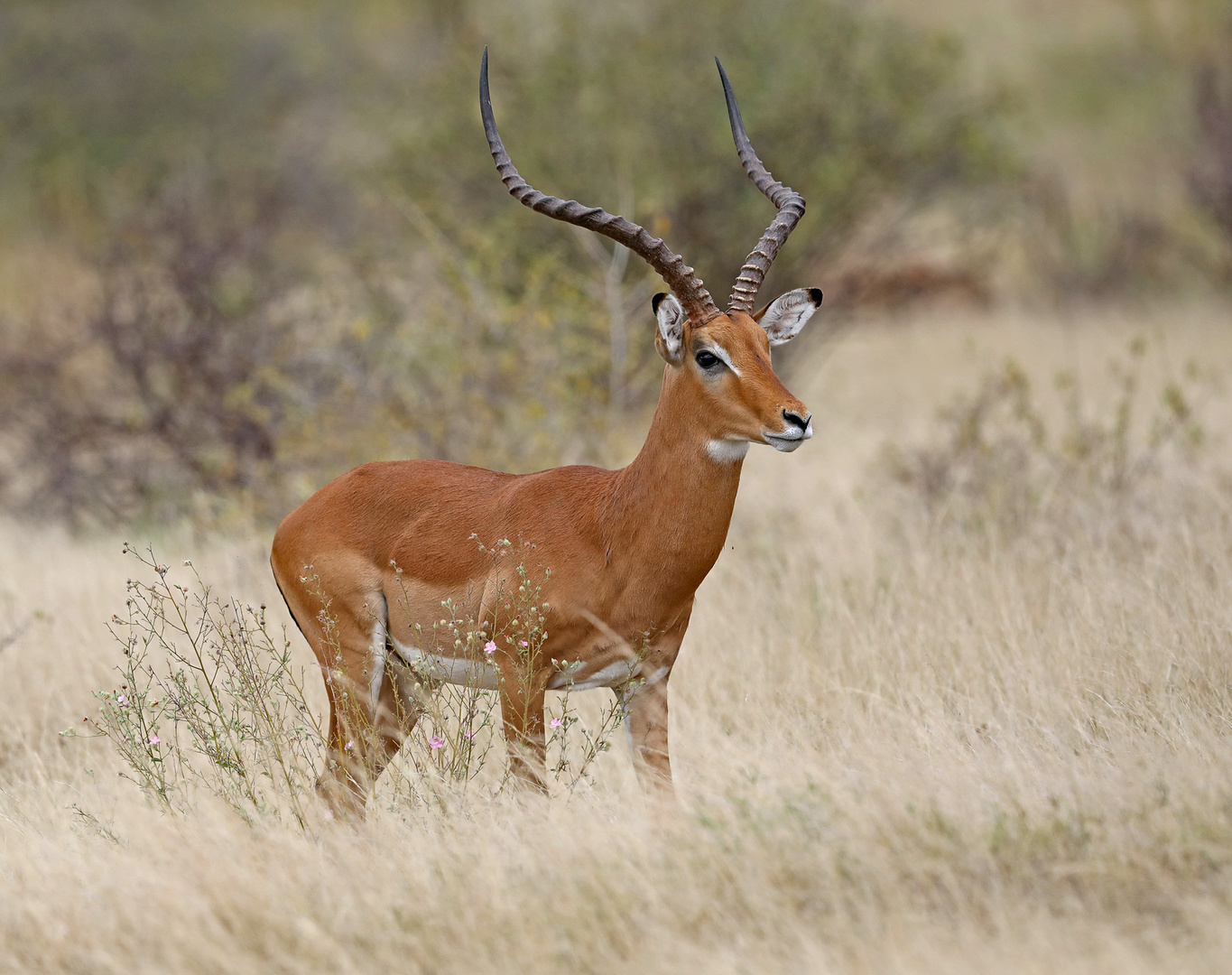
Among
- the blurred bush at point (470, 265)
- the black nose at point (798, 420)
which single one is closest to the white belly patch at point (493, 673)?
the black nose at point (798, 420)

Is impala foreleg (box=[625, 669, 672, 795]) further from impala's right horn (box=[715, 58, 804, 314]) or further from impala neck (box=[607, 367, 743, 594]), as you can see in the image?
impala's right horn (box=[715, 58, 804, 314])

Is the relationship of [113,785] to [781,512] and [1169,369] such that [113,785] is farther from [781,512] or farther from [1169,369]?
[1169,369]

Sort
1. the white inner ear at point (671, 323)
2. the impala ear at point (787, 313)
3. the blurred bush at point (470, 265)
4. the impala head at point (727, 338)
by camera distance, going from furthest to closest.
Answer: the blurred bush at point (470, 265), the impala ear at point (787, 313), the white inner ear at point (671, 323), the impala head at point (727, 338)

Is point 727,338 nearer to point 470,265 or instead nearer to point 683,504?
point 683,504

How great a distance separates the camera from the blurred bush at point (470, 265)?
9875 millimetres

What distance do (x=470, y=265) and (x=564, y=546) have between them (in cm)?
529

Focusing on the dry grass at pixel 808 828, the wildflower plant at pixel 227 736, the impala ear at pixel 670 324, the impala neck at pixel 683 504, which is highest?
the impala ear at pixel 670 324

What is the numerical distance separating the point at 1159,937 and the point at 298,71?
96.0 feet

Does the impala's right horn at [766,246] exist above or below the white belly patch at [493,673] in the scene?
above

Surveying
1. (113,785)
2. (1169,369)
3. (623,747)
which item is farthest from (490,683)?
(1169,369)

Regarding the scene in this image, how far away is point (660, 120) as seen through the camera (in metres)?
14.0

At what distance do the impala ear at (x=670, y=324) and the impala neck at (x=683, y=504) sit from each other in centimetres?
11

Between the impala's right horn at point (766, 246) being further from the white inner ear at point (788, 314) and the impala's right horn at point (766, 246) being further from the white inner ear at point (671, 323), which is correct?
the white inner ear at point (671, 323)

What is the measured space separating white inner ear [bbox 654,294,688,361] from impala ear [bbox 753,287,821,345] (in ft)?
1.40
